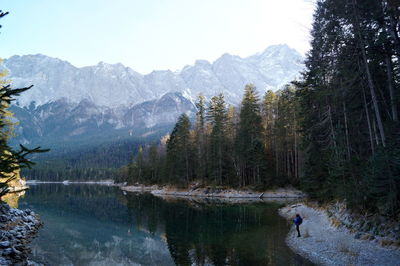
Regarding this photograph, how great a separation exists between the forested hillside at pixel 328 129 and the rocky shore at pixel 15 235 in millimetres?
19566

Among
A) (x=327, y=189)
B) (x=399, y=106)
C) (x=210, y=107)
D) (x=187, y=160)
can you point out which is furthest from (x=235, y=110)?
(x=399, y=106)

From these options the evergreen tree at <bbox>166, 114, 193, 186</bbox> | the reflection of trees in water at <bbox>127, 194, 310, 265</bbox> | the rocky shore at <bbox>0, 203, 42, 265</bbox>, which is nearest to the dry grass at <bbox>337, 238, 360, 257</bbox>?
the reflection of trees in water at <bbox>127, 194, 310, 265</bbox>

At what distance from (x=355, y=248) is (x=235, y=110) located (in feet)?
209

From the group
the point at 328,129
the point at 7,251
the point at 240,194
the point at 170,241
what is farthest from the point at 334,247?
the point at 240,194

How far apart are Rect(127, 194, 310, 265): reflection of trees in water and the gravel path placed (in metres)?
1.23

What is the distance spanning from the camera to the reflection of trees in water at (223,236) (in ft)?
55.6

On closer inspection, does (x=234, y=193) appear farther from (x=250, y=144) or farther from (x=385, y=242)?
(x=385, y=242)

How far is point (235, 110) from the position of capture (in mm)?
78000

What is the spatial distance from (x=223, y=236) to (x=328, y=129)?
47.1ft

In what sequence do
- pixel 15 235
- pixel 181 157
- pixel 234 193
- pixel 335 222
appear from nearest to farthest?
1. pixel 15 235
2. pixel 335 222
3. pixel 234 193
4. pixel 181 157

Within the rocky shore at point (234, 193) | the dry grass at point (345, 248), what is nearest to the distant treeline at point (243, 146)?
the rocky shore at point (234, 193)

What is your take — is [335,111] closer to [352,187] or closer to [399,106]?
[399,106]

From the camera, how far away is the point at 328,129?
2753cm

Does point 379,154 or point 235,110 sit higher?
point 235,110
